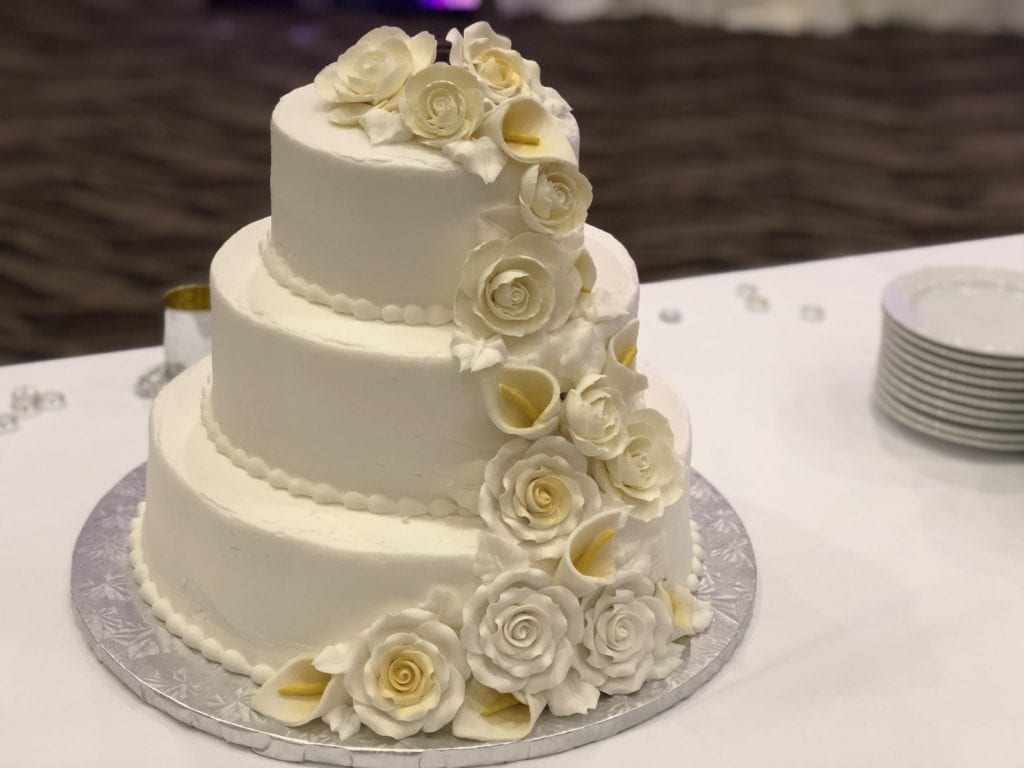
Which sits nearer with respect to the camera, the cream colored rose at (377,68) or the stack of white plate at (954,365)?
the cream colored rose at (377,68)

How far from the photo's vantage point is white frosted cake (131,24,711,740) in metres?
1.76

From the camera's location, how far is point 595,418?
1776 mm

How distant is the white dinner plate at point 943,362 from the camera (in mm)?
2504

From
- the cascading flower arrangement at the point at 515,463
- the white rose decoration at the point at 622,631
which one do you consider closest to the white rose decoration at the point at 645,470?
the cascading flower arrangement at the point at 515,463

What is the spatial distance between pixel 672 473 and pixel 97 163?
397cm

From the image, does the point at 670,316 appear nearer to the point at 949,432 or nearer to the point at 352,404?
the point at 949,432

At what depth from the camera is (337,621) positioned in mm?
1825

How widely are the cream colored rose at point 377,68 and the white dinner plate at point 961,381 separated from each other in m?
1.24

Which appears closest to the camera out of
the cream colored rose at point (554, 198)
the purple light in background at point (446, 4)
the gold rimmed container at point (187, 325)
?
the cream colored rose at point (554, 198)

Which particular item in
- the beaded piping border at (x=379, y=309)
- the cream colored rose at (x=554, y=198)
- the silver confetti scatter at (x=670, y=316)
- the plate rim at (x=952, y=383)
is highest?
the cream colored rose at (x=554, y=198)

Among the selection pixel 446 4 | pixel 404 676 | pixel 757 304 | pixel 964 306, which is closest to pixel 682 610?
A: pixel 404 676

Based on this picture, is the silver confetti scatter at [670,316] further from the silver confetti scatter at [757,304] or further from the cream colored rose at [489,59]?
the cream colored rose at [489,59]

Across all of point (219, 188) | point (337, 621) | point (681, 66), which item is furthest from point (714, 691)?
point (681, 66)

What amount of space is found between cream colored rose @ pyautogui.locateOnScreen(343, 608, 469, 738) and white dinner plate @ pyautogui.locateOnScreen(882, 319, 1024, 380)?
1.23 metres
